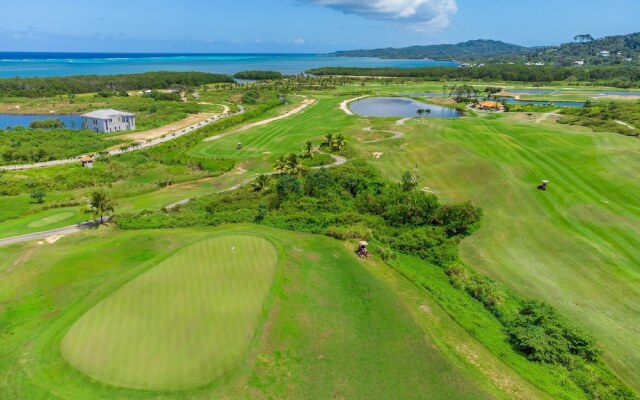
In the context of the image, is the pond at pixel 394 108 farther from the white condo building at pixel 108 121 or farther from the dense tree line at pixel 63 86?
the dense tree line at pixel 63 86

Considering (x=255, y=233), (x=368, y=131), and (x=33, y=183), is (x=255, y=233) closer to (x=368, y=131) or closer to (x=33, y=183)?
(x=33, y=183)

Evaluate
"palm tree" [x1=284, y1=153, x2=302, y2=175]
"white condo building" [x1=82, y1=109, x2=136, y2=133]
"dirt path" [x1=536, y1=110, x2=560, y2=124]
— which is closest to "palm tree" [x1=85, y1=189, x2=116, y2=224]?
"palm tree" [x1=284, y1=153, x2=302, y2=175]

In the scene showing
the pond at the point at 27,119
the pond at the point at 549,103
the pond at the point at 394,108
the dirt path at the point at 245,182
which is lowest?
the dirt path at the point at 245,182

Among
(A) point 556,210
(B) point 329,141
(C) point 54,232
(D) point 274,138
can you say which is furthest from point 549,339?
(D) point 274,138

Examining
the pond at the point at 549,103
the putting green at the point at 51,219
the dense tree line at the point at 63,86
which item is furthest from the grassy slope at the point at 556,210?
the dense tree line at the point at 63,86

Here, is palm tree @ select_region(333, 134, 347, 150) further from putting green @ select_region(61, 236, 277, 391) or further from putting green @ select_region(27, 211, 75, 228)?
putting green @ select_region(61, 236, 277, 391)
